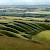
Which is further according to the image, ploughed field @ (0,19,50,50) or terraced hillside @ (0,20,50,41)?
terraced hillside @ (0,20,50,41)

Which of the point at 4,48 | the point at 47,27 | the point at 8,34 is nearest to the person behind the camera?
the point at 4,48

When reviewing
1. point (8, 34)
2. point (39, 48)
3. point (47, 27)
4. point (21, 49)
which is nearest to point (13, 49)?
point (21, 49)

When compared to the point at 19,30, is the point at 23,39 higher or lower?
higher

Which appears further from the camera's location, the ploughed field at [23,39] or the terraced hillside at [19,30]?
the terraced hillside at [19,30]

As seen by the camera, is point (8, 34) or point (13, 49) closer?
point (13, 49)

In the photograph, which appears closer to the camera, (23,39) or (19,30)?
(23,39)

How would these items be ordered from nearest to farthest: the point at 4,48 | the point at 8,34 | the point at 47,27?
the point at 4,48 < the point at 8,34 < the point at 47,27

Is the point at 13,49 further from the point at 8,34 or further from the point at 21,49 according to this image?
the point at 8,34

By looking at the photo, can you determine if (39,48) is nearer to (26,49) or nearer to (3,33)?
(26,49)

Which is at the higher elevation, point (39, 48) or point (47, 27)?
point (39, 48)
